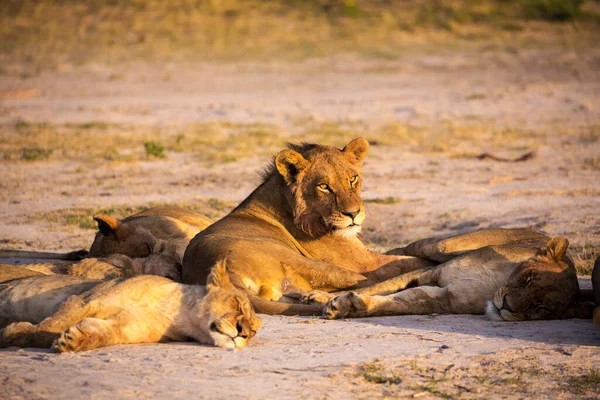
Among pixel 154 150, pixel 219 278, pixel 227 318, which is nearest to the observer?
pixel 227 318

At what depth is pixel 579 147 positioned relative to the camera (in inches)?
587

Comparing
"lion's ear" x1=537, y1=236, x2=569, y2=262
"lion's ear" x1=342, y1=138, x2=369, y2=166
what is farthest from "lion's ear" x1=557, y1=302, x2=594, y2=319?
"lion's ear" x1=342, y1=138, x2=369, y2=166

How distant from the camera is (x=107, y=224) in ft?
24.3

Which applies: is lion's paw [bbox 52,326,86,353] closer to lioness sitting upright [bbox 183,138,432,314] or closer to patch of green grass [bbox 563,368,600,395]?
lioness sitting upright [bbox 183,138,432,314]

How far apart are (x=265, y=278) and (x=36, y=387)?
7.10 ft

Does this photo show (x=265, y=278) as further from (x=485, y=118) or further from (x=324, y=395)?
(x=485, y=118)

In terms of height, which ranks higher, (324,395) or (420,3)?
(420,3)

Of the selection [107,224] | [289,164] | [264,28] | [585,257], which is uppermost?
[264,28]

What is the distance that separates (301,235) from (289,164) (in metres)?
0.52

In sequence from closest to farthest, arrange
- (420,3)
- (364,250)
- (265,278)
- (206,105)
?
(265,278), (364,250), (206,105), (420,3)

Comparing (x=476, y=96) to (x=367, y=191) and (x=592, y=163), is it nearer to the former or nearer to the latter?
(x=592, y=163)

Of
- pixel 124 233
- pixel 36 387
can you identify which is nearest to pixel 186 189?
pixel 124 233

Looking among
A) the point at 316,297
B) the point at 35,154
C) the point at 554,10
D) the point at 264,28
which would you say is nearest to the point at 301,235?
the point at 316,297

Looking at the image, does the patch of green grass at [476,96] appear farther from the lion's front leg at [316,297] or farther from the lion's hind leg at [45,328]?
the lion's hind leg at [45,328]
